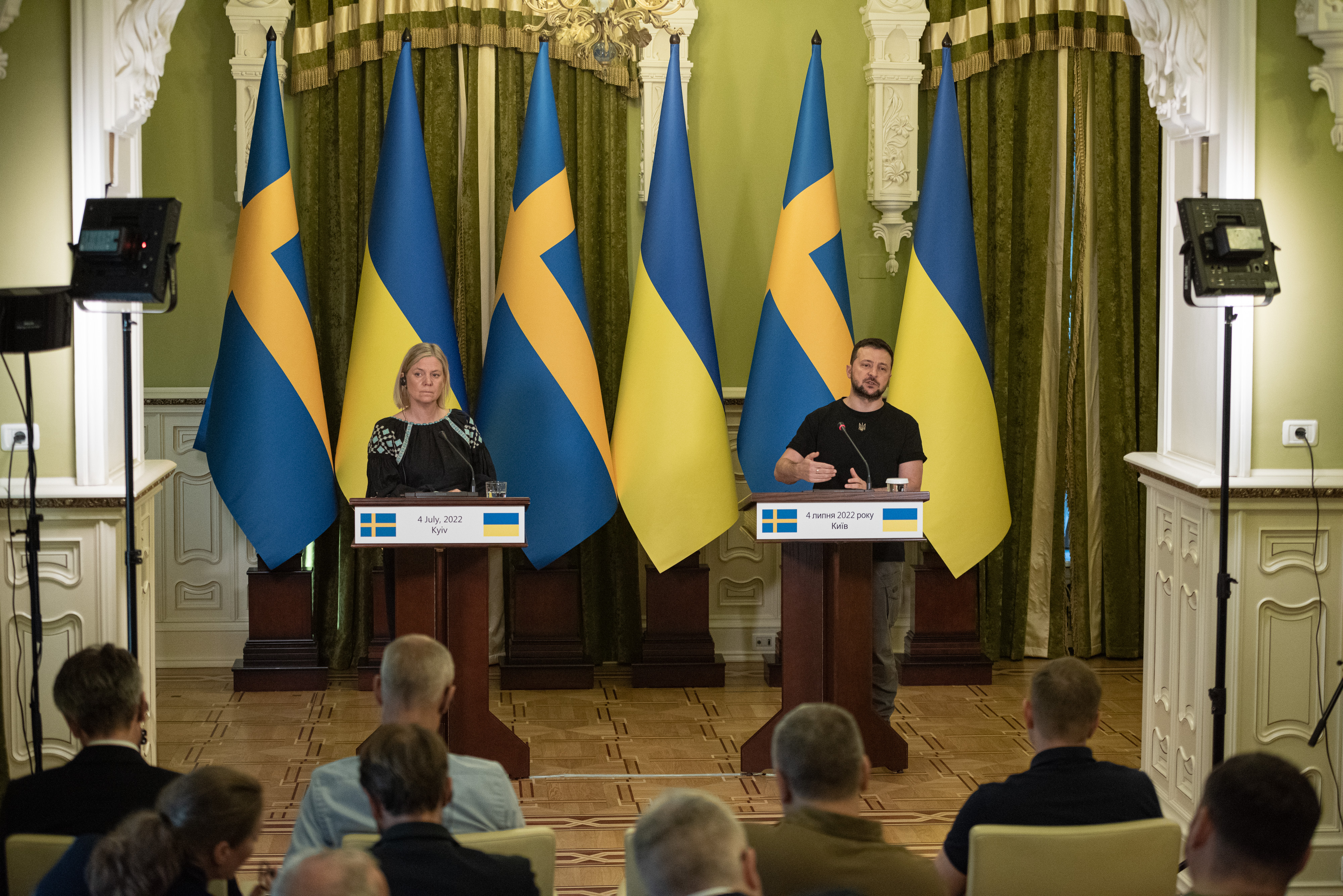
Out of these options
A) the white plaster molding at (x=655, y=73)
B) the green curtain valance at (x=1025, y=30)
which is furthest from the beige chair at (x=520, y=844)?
the green curtain valance at (x=1025, y=30)

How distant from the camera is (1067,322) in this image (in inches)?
266

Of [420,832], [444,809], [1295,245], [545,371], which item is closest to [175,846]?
[420,832]

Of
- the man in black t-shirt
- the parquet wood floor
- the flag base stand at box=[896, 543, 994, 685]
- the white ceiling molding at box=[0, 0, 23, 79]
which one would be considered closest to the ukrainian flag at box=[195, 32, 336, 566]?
the parquet wood floor

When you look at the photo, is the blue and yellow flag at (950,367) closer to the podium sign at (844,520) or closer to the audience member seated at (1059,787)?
the podium sign at (844,520)

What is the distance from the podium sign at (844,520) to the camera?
4.51 m

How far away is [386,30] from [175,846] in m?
5.04

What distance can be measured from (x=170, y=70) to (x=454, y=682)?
3.43 m

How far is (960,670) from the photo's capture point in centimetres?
646

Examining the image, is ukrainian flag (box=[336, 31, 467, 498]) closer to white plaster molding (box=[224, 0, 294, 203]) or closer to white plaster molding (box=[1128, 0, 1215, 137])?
white plaster molding (box=[224, 0, 294, 203])

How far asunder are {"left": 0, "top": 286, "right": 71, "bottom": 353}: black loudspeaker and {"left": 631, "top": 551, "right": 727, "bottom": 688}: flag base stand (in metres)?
3.17

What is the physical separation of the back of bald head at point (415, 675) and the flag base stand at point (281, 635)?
3.50 metres

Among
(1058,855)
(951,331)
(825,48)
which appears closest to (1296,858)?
(1058,855)

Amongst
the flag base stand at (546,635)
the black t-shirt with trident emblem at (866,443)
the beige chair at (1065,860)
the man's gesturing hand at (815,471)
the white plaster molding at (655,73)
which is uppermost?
the white plaster molding at (655,73)

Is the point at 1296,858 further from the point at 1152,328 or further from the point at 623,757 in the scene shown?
the point at 1152,328
